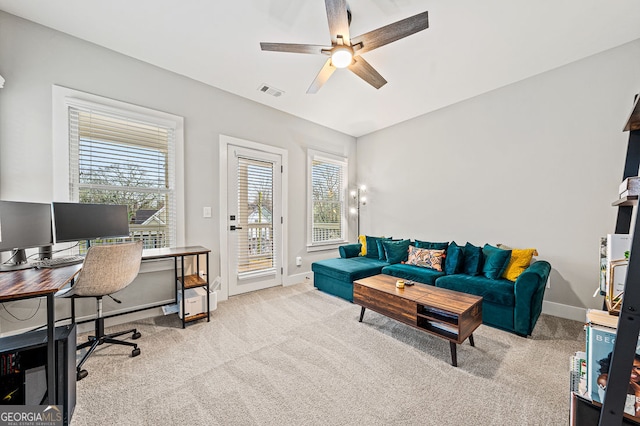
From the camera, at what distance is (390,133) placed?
481cm

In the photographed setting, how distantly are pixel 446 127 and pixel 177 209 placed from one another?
423 centimetres

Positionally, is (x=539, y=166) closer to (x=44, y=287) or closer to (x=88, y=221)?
(x=44, y=287)

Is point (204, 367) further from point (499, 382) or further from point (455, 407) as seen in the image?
point (499, 382)

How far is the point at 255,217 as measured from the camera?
388 centimetres

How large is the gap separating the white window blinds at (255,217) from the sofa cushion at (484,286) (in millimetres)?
2587

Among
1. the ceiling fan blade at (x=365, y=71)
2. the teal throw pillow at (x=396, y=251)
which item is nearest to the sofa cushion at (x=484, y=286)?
the teal throw pillow at (x=396, y=251)

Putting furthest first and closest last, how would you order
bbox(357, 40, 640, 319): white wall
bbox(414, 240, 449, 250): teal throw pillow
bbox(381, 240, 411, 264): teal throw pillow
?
1. bbox(381, 240, 411, 264): teal throw pillow
2. bbox(414, 240, 449, 250): teal throw pillow
3. bbox(357, 40, 640, 319): white wall

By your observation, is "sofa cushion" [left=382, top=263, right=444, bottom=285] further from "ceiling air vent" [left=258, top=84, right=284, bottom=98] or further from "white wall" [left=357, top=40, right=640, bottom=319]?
"ceiling air vent" [left=258, top=84, right=284, bottom=98]

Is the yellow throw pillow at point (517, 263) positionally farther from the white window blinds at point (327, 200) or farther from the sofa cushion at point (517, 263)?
the white window blinds at point (327, 200)

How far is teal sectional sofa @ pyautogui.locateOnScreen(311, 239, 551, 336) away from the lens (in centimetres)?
243

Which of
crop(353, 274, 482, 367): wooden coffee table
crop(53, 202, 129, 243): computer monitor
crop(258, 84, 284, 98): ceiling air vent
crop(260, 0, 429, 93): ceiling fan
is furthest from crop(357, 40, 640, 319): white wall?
crop(53, 202, 129, 243): computer monitor

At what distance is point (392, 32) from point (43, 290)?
2895 mm

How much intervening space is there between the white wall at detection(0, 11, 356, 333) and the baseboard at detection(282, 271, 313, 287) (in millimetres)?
103

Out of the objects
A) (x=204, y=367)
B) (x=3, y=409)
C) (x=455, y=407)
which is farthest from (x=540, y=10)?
(x=3, y=409)
